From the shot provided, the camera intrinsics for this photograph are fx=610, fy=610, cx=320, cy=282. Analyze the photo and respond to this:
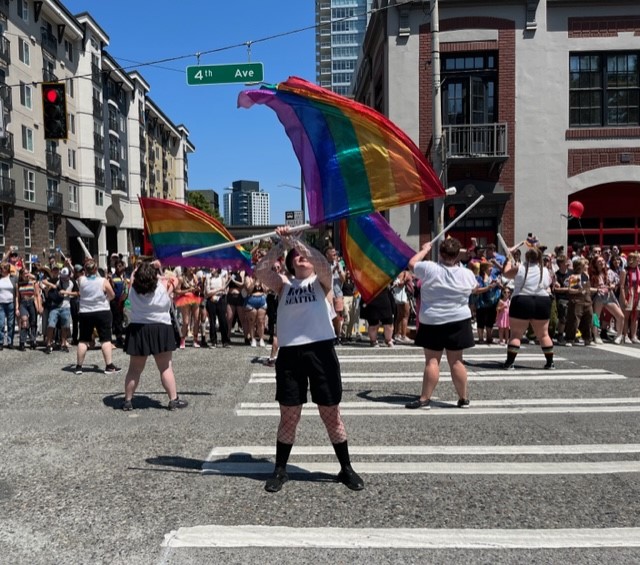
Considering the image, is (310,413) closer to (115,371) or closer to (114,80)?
(115,371)

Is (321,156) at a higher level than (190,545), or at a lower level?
higher

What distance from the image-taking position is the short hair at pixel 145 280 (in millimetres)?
7012

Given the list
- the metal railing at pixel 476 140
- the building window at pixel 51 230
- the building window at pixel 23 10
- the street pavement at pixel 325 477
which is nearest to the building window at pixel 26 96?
the building window at pixel 23 10

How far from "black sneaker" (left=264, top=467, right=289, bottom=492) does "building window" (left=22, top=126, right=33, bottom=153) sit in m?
38.0

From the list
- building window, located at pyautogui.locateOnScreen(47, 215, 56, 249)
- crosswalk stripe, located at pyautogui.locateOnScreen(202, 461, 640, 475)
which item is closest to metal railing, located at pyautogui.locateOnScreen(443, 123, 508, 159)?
crosswalk stripe, located at pyautogui.locateOnScreen(202, 461, 640, 475)

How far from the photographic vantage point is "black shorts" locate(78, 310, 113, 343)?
9586mm

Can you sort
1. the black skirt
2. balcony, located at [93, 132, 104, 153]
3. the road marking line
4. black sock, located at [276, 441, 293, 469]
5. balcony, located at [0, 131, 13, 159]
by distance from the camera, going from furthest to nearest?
balcony, located at [93, 132, 104, 153] < balcony, located at [0, 131, 13, 159] < the black skirt < black sock, located at [276, 441, 293, 469] < the road marking line

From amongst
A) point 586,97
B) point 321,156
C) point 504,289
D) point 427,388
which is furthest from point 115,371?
point 586,97

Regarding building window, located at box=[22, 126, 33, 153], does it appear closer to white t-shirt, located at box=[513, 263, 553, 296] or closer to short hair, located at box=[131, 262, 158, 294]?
short hair, located at box=[131, 262, 158, 294]

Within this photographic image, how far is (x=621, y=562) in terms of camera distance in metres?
3.42

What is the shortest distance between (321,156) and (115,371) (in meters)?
5.77

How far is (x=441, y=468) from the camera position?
498cm

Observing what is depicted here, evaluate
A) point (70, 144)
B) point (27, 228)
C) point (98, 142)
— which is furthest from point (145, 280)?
point (98, 142)

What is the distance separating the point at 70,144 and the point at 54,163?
3.86m
